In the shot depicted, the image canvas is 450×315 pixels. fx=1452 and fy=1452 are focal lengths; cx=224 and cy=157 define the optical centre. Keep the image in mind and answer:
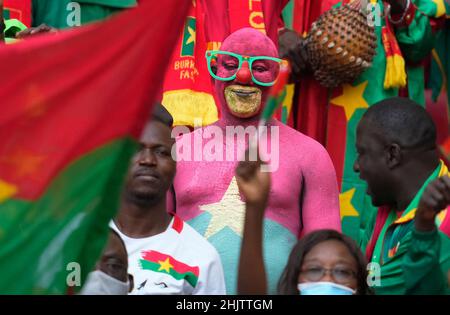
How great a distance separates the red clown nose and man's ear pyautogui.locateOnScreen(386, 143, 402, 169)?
2.59ft

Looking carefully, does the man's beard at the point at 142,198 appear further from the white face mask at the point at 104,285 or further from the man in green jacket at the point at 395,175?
the man in green jacket at the point at 395,175

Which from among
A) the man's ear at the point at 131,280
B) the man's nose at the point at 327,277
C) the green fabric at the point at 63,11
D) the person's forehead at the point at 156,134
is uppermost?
the green fabric at the point at 63,11

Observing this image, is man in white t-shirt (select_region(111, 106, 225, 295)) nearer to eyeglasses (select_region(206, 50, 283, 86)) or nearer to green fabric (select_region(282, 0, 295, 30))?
eyeglasses (select_region(206, 50, 283, 86))

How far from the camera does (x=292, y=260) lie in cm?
610

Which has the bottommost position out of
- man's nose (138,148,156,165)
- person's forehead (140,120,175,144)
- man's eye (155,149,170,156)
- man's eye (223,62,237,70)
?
man's nose (138,148,156,165)

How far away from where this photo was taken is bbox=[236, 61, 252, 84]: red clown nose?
7297mm

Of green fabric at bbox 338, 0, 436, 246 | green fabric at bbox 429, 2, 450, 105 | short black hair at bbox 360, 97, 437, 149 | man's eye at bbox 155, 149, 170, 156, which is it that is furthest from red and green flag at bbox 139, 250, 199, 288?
green fabric at bbox 429, 2, 450, 105

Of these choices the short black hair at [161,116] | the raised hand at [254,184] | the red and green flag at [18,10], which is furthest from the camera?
the red and green flag at [18,10]

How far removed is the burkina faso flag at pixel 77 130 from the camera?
4992 millimetres

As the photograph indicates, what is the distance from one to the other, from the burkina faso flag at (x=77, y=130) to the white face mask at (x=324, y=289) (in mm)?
1160

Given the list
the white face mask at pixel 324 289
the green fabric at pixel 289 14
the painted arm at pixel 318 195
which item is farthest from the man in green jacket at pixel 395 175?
the green fabric at pixel 289 14

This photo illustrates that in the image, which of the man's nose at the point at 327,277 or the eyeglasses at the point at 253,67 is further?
the eyeglasses at the point at 253,67

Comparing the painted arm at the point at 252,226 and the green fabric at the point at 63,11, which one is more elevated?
the green fabric at the point at 63,11

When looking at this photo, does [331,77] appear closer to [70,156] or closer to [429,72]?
[429,72]
